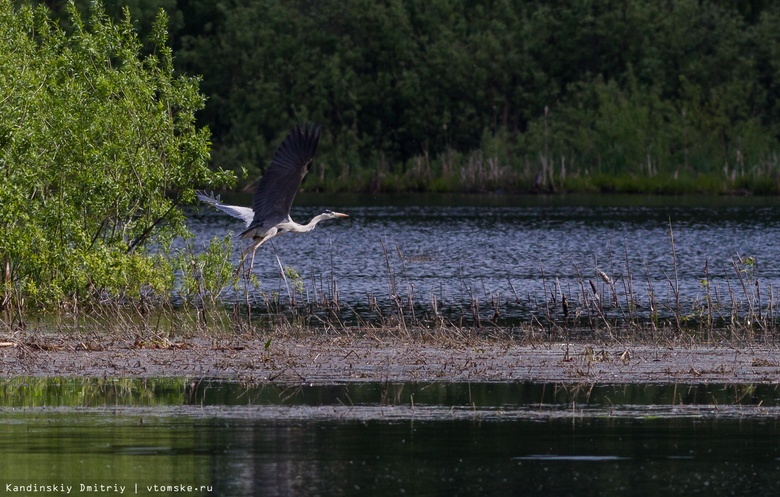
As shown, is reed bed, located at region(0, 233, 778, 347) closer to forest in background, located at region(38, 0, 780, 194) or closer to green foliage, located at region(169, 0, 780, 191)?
forest in background, located at region(38, 0, 780, 194)

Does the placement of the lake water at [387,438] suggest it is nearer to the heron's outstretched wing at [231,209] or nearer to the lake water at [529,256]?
the lake water at [529,256]

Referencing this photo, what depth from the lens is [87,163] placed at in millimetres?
19562

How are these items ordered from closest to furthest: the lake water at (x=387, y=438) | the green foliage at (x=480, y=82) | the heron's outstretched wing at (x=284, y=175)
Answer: the lake water at (x=387, y=438) → the heron's outstretched wing at (x=284, y=175) → the green foliage at (x=480, y=82)

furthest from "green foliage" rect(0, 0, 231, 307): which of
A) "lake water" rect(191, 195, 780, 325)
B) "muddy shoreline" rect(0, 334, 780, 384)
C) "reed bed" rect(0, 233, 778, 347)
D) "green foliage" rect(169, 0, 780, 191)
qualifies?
"green foliage" rect(169, 0, 780, 191)

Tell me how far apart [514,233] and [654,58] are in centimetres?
2631

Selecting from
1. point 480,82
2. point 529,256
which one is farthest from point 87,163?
point 480,82

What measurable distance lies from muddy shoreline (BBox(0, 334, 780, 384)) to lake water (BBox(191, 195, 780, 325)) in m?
1.67

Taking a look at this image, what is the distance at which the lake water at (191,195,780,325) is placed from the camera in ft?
70.1

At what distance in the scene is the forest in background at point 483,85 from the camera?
6225 cm

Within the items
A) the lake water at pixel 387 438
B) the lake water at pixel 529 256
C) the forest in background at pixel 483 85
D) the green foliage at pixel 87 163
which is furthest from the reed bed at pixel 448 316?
the forest in background at pixel 483 85

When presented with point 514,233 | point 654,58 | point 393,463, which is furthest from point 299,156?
point 654,58

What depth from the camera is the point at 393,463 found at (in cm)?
1002

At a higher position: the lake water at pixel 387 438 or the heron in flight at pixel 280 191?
the heron in flight at pixel 280 191

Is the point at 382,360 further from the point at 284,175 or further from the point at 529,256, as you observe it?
the point at 529,256
